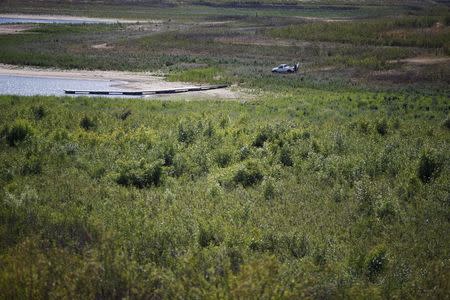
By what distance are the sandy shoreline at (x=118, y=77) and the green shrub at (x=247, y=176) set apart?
2642cm

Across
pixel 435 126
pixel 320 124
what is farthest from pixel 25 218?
pixel 435 126

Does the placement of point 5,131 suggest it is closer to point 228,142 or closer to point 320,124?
point 228,142

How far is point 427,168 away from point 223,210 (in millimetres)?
7813

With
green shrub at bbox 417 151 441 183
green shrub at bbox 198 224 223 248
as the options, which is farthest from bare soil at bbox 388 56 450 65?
green shrub at bbox 198 224 223 248

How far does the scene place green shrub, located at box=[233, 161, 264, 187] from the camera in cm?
1692

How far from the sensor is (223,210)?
525 inches

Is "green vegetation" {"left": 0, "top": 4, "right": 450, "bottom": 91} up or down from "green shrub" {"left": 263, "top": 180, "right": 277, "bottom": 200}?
up

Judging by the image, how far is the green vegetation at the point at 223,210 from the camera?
8.91 m

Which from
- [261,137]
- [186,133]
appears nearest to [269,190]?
[261,137]

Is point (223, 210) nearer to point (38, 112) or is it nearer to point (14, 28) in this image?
point (38, 112)

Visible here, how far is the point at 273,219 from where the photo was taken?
42.1 ft

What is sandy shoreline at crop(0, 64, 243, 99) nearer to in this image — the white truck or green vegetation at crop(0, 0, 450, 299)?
green vegetation at crop(0, 0, 450, 299)

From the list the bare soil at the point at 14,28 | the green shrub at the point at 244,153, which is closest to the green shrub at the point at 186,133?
the green shrub at the point at 244,153

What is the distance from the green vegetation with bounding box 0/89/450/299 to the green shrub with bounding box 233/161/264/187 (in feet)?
0.14
